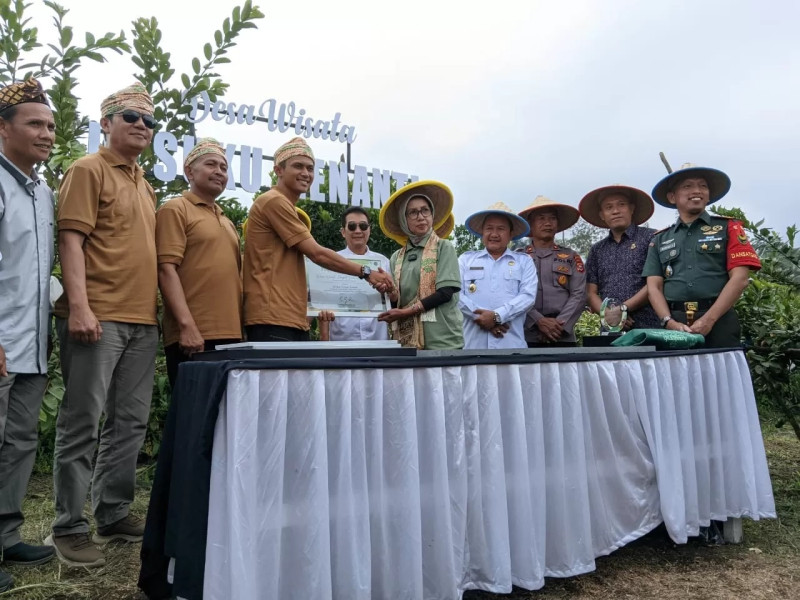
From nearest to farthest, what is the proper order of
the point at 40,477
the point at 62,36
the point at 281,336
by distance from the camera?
1. the point at 281,336
2. the point at 62,36
3. the point at 40,477

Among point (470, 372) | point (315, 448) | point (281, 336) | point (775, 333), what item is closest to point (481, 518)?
point (470, 372)

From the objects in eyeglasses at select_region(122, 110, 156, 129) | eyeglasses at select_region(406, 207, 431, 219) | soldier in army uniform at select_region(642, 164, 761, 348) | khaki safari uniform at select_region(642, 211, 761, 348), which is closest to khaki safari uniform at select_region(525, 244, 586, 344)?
soldier in army uniform at select_region(642, 164, 761, 348)

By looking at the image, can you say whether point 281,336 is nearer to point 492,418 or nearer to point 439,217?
point 492,418

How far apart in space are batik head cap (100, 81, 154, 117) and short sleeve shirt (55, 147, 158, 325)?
18 cm

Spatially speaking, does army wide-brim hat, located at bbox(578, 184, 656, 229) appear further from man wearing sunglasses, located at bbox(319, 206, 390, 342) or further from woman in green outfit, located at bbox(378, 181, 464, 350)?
man wearing sunglasses, located at bbox(319, 206, 390, 342)

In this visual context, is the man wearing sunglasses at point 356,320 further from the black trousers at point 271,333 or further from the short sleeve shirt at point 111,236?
the short sleeve shirt at point 111,236

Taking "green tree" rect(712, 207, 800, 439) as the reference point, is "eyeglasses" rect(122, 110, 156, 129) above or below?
above

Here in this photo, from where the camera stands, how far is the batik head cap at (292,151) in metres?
2.99

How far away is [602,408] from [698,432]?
27.6 inches

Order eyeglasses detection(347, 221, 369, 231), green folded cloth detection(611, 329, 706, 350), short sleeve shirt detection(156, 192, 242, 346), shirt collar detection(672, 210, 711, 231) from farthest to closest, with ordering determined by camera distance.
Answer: eyeglasses detection(347, 221, 369, 231) < shirt collar detection(672, 210, 711, 231) < green folded cloth detection(611, 329, 706, 350) < short sleeve shirt detection(156, 192, 242, 346)

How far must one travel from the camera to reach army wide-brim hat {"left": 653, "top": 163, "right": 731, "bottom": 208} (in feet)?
11.9

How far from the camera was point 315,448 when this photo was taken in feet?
6.20

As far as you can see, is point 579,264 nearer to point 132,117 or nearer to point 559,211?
point 559,211

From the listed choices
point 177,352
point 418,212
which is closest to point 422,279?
point 418,212
